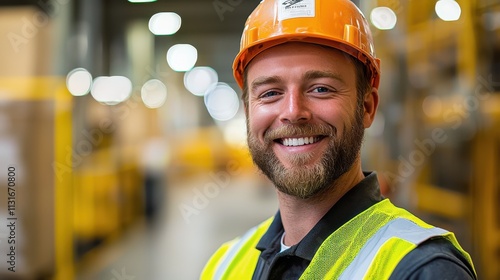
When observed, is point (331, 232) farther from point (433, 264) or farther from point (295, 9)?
point (295, 9)

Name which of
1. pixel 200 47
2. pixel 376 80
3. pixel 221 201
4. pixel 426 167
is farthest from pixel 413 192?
pixel 221 201

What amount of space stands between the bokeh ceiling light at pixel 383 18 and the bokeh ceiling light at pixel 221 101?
16484mm

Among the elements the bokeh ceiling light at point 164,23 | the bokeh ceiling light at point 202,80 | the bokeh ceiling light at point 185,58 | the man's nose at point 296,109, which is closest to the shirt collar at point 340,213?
the man's nose at point 296,109

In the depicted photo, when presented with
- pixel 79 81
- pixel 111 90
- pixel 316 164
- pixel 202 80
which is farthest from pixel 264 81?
pixel 202 80

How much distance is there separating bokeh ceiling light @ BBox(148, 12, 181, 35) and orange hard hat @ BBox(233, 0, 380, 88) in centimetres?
630

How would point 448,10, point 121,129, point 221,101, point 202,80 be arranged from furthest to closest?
point 221,101 → point 202,80 → point 121,129 → point 448,10

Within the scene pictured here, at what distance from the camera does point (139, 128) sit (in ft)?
29.1

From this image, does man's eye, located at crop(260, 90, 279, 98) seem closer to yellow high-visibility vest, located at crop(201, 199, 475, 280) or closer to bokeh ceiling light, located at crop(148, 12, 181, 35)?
yellow high-visibility vest, located at crop(201, 199, 475, 280)

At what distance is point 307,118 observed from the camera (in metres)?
1.58

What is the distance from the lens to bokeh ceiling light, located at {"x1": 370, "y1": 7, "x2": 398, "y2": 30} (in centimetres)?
457

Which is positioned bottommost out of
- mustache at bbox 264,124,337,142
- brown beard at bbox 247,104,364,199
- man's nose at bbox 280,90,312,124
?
brown beard at bbox 247,104,364,199

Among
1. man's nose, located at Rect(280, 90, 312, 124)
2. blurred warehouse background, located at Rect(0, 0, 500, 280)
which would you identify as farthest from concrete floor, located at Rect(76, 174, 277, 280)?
man's nose, located at Rect(280, 90, 312, 124)

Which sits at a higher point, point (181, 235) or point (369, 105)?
point (369, 105)

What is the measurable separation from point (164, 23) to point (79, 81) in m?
3.52
